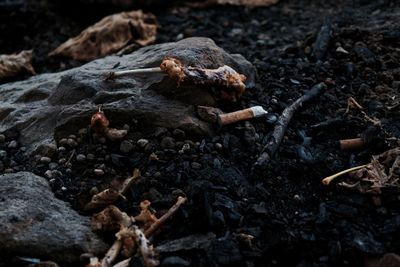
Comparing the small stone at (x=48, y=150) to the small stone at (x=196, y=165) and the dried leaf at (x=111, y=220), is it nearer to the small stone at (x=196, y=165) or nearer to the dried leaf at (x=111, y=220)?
the dried leaf at (x=111, y=220)

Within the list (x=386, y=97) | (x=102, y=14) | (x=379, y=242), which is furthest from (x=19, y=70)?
(x=379, y=242)

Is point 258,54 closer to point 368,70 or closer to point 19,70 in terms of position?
point 368,70

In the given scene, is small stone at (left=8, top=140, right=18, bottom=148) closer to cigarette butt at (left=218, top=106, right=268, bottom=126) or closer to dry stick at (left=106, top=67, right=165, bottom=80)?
dry stick at (left=106, top=67, right=165, bottom=80)

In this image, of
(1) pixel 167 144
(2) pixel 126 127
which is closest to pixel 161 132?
(1) pixel 167 144

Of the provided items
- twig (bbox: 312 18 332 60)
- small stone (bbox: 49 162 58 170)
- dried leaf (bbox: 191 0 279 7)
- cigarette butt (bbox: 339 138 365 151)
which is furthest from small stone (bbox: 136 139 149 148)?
dried leaf (bbox: 191 0 279 7)

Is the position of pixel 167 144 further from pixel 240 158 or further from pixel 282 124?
pixel 282 124

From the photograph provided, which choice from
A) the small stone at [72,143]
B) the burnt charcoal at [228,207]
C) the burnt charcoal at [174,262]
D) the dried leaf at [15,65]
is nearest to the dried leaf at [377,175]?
the burnt charcoal at [228,207]
